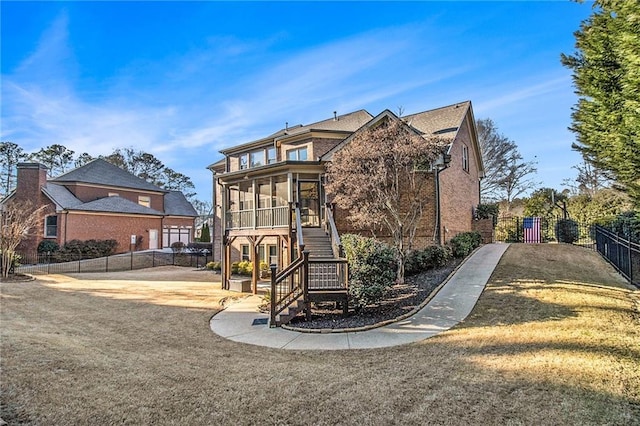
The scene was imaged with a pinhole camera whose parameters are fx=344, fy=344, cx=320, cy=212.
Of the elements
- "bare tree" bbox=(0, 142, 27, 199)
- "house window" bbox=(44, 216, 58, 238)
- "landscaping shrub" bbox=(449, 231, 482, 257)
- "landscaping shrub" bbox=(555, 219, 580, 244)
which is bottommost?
"landscaping shrub" bbox=(449, 231, 482, 257)

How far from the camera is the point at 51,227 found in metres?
28.5

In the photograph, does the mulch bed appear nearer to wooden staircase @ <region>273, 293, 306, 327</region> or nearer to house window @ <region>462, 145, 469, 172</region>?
wooden staircase @ <region>273, 293, 306, 327</region>

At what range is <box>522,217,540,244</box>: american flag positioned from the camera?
2111 centimetres

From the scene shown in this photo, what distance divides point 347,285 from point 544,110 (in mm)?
15757

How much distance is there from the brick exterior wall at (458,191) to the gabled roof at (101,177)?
32051mm

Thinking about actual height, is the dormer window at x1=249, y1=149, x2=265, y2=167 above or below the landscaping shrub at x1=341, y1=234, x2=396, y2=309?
above

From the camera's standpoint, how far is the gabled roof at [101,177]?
106 feet

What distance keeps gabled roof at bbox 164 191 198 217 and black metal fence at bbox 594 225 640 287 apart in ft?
121

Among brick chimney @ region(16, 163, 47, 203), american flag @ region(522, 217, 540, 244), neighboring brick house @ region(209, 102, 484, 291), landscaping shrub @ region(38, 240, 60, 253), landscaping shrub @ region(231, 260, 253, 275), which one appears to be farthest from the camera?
brick chimney @ region(16, 163, 47, 203)

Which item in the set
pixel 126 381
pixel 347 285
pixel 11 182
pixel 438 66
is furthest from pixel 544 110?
pixel 11 182

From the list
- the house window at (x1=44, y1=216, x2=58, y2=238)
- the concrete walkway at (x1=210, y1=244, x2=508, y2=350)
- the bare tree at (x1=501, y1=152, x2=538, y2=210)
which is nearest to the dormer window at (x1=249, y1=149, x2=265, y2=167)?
the concrete walkway at (x1=210, y1=244, x2=508, y2=350)

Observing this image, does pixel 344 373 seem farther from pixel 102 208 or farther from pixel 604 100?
pixel 102 208

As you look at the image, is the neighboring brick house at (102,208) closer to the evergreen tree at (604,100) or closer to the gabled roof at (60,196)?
the gabled roof at (60,196)

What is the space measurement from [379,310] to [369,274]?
3.72ft
